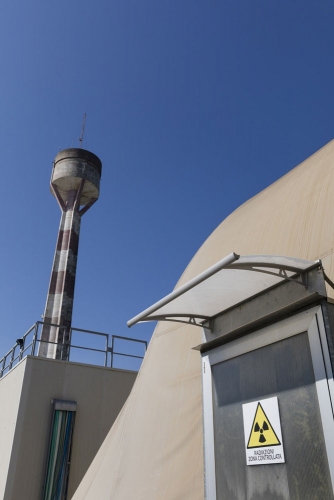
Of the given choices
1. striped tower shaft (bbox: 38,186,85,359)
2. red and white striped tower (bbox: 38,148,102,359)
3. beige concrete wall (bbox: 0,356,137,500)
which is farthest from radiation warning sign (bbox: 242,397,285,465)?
red and white striped tower (bbox: 38,148,102,359)

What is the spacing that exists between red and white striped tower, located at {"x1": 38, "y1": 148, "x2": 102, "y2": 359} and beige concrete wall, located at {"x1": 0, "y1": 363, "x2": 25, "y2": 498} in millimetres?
6124

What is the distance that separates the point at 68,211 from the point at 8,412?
11654mm

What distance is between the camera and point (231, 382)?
137 inches

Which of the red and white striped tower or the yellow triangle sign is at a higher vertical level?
the red and white striped tower

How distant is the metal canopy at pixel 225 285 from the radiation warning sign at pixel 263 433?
882 millimetres

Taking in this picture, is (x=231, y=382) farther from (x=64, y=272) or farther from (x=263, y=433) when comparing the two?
(x=64, y=272)

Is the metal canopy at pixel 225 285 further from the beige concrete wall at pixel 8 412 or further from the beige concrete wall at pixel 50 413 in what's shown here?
the beige concrete wall at pixel 8 412

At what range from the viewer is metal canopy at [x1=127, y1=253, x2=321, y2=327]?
309cm

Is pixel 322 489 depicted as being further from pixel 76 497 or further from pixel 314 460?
pixel 76 497

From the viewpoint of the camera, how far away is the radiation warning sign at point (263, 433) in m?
2.94

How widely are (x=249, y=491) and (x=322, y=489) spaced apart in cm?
65

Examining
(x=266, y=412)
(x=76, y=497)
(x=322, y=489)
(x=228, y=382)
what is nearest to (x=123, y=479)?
(x=76, y=497)

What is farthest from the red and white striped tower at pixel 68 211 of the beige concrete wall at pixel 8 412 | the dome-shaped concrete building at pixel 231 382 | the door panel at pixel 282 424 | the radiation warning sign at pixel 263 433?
the radiation warning sign at pixel 263 433

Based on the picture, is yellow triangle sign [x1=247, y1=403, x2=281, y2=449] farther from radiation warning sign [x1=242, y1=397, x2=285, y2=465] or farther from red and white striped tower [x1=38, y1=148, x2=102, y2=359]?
red and white striped tower [x1=38, y1=148, x2=102, y2=359]
